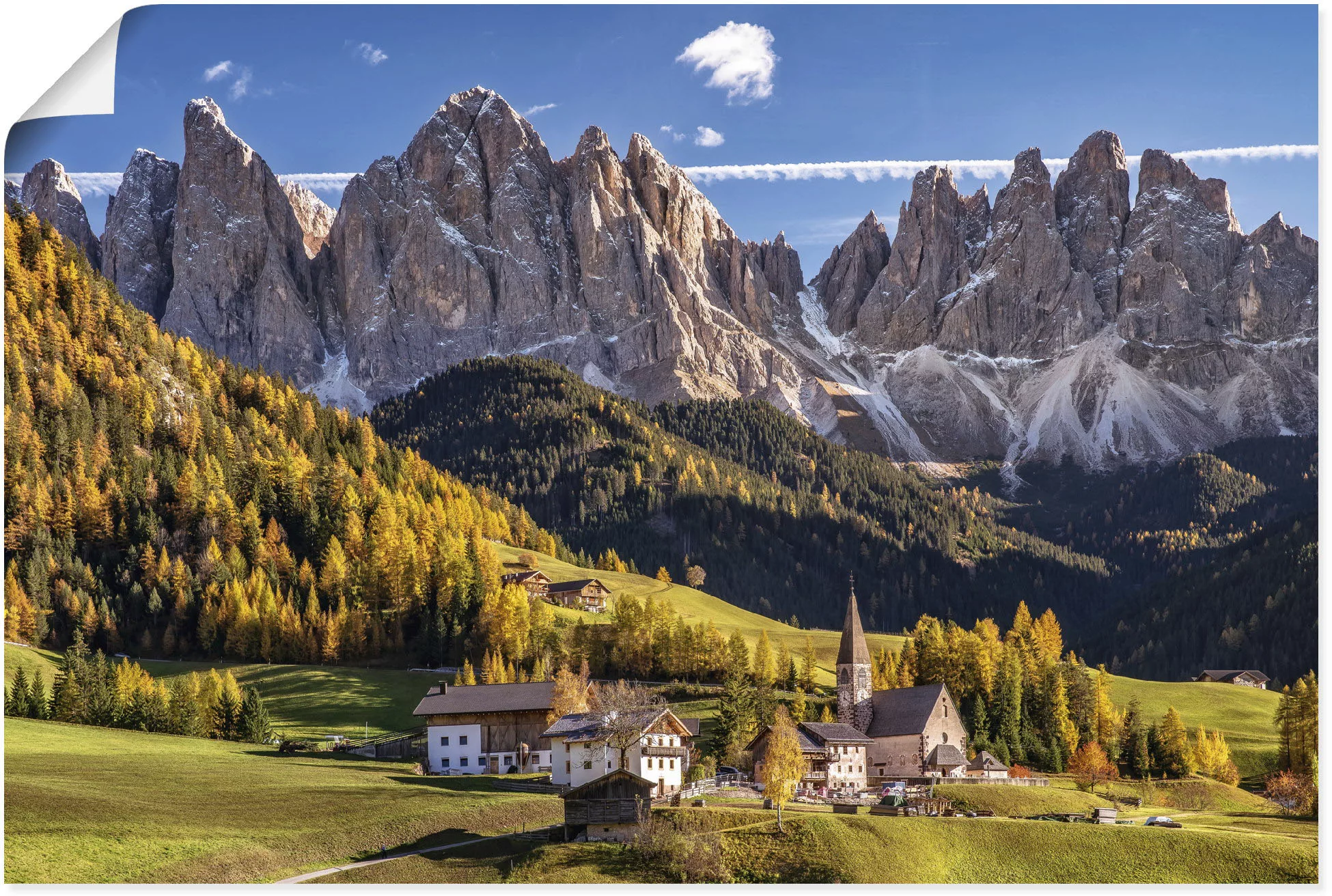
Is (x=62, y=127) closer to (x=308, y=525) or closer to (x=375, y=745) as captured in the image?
(x=375, y=745)

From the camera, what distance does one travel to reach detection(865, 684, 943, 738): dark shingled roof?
82.6m

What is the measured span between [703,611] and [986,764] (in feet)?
211

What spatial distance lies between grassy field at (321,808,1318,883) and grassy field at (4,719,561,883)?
3.47 meters

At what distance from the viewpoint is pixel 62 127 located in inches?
1737

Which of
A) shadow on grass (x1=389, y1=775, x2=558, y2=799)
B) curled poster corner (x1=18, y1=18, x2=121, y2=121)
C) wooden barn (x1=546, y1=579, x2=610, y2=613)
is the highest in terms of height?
curled poster corner (x1=18, y1=18, x2=121, y2=121)

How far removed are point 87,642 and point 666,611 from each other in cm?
4142

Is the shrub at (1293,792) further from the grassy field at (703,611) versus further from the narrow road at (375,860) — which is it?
the grassy field at (703,611)

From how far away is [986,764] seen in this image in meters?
80.7

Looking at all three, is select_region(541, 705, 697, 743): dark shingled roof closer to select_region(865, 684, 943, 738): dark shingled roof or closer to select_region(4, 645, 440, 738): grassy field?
select_region(865, 684, 943, 738): dark shingled roof

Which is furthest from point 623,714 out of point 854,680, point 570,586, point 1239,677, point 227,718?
point 1239,677

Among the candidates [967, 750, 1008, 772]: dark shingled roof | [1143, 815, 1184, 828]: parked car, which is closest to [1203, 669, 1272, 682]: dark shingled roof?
[967, 750, 1008, 772]: dark shingled roof

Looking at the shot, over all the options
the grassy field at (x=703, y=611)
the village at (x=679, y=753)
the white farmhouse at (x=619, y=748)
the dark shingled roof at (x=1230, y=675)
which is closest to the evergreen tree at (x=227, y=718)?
the village at (x=679, y=753)

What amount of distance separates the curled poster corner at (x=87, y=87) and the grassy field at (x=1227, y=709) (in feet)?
252

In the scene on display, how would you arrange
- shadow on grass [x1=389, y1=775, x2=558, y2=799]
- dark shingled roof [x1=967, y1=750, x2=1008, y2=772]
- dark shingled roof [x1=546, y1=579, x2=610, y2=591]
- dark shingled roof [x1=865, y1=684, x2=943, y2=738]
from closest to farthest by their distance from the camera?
shadow on grass [x1=389, y1=775, x2=558, y2=799], dark shingled roof [x1=967, y1=750, x2=1008, y2=772], dark shingled roof [x1=865, y1=684, x2=943, y2=738], dark shingled roof [x1=546, y1=579, x2=610, y2=591]
